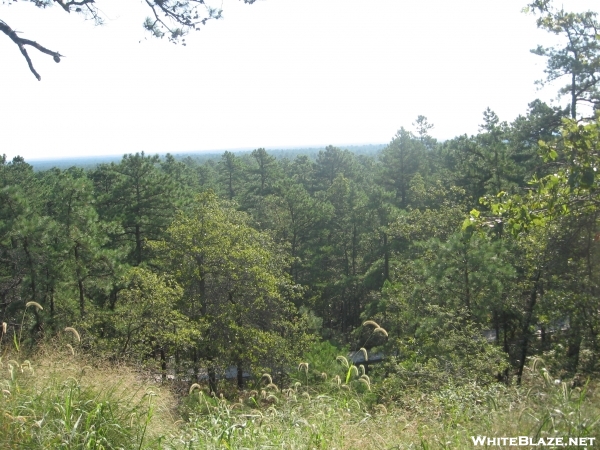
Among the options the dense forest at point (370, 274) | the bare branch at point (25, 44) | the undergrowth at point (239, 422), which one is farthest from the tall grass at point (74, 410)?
the bare branch at point (25, 44)

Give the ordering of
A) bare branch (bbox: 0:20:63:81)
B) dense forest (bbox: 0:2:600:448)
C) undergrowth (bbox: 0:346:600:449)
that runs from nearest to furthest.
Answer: undergrowth (bbox: 0:346:600:449), bare branch (bbox: 0:20:63:81), dense forest (bbox: 0:2:600:448)

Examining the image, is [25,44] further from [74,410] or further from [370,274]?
[370,274]

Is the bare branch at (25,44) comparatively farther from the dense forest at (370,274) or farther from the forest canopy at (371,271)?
the dense forest at (370,274)

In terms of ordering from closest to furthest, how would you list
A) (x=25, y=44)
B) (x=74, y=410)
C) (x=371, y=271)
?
(x=74, y=410), (x=25, y=44), (x=371, y=271)

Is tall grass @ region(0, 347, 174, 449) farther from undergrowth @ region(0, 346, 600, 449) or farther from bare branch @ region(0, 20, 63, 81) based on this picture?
bare branch @ region(0, 20, 63, 81)

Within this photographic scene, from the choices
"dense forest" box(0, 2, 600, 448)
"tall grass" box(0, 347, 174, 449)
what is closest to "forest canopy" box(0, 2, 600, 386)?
"dense forest" box(0, 2, 600, 448)

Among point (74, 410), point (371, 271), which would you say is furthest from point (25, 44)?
point (371, 271)

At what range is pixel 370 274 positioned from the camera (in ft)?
80.3

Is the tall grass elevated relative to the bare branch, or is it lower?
lower

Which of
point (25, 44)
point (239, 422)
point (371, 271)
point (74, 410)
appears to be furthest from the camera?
point (371, 271)

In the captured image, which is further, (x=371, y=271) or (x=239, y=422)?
(x=371, y=271)

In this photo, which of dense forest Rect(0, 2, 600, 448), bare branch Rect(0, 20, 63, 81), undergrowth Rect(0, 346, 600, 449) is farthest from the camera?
dense forest Rect(0, 2, 600, 448)

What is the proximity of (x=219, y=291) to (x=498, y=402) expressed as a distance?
12092 millimetres

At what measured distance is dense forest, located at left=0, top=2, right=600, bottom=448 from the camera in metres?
9.38
